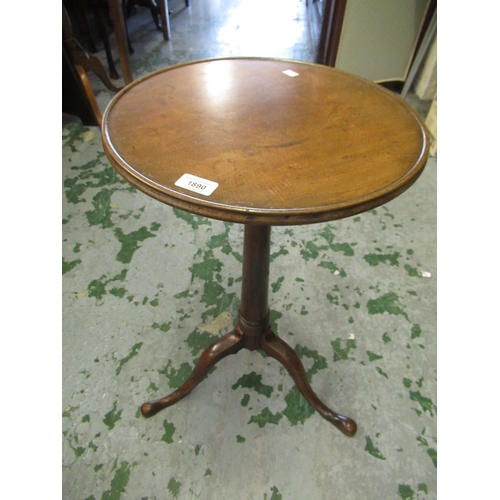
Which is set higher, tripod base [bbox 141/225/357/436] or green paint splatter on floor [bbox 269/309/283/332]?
tripod base [bbox 141/225/357/436]

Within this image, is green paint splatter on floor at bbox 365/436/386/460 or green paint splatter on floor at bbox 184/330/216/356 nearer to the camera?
green paint splatter on floor at bbox 365/436/386/460

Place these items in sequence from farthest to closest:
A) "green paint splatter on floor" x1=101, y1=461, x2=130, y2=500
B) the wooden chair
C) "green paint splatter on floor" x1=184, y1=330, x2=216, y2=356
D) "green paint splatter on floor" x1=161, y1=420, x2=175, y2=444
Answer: the wooden chair → "green paint splatter on floor" x1=184, y1=330, x2=216, y2=356 → "green paint splatter on floor" x1=161, y1=420, x2=175, y2=444 → "green paint splatter on floor" x1=101, y1=461, x2=130, y2=500

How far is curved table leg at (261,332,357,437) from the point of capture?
1103 millimetres

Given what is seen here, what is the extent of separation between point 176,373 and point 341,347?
0.60 meters

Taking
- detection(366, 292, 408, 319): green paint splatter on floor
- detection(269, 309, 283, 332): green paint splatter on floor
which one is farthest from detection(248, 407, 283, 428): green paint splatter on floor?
detection(366, 292, 408, 319): green paint splatter on floor

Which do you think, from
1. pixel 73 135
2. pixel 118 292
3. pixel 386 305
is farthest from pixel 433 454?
pixel 73 135

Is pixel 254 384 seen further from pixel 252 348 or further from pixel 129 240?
pixel 129 240

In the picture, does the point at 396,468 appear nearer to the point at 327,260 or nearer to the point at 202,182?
the point at 327,260

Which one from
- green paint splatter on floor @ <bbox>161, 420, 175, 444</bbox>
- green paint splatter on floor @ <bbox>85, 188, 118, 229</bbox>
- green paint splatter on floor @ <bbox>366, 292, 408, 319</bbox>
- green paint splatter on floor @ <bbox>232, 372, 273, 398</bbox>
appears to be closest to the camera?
green paint splatter on floor @ <bbox>161, 420, 175, 444</bbox>

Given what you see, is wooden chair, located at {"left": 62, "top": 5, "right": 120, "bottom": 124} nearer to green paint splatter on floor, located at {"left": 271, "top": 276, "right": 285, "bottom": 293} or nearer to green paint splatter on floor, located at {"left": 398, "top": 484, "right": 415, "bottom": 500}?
green paint splatter on floor, located at {"left": 271, "top": 276, "right": 285, "bottom": 293}

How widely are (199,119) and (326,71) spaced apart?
1.66ft

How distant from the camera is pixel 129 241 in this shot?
1.71 meters

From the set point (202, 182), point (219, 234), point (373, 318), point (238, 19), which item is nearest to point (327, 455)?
point (373, 318)

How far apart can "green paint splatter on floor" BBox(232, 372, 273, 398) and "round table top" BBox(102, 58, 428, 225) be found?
0.81 m
